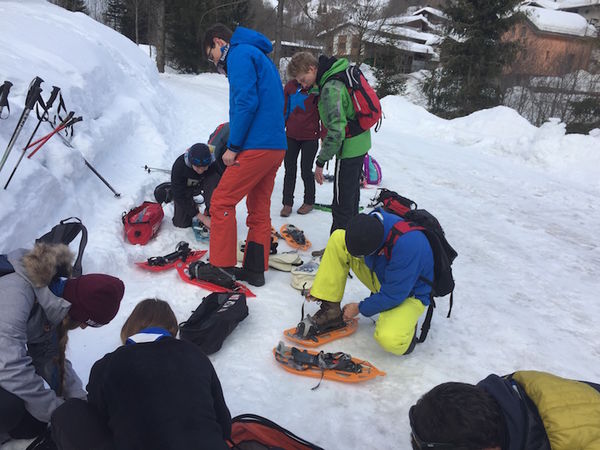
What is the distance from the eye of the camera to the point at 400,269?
9.84ft

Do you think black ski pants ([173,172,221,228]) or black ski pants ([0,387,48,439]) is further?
black ski pants ([173,172,221,228])

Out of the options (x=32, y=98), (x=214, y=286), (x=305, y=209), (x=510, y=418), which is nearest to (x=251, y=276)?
(x=214, y=286)

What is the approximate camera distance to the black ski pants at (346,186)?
4418 millimetres

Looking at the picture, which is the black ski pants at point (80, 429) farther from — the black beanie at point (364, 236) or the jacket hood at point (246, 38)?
the jacket hood at point (246, 38)

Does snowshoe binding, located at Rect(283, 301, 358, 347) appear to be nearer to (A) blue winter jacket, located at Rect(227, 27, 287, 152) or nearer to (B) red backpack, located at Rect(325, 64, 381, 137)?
(A) blue winter jacket, located at Rect(227, 27, 287, 152)

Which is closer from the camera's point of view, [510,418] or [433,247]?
[510,418]

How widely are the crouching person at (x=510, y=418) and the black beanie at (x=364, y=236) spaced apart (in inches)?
51.9

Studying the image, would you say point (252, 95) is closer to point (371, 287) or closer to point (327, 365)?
point (371, 287)

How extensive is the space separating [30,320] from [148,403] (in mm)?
897

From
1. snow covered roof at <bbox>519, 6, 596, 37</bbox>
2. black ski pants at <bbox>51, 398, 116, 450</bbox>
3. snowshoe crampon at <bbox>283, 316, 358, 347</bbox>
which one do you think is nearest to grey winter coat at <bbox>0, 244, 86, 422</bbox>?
black ski pants at <bbox>51, 398, 116, 450</bbox>

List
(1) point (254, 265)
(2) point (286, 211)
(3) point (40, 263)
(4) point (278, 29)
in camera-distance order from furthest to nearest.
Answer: (4) point (278, 29), (2) point (286, 211), (1) point (254, 265), (3) point (40, 263)

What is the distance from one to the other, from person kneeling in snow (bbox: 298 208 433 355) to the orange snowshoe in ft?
0.14

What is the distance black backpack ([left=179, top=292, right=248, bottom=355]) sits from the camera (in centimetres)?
303

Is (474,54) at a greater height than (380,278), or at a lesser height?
greater
